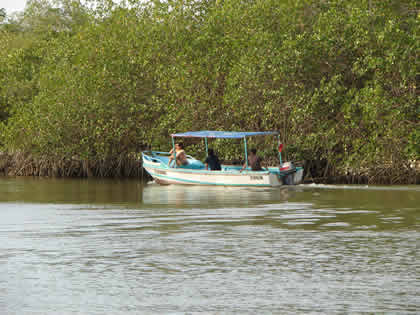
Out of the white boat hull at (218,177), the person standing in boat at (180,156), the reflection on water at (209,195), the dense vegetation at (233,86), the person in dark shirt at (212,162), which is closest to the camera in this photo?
the reflection on water at (209,195)

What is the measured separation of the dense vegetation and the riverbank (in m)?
0.07

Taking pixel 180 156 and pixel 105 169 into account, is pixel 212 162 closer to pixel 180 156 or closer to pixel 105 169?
pixel 180 156

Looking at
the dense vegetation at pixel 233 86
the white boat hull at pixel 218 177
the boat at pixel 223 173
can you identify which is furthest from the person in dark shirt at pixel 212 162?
the dense vegetation at pixel 233 86

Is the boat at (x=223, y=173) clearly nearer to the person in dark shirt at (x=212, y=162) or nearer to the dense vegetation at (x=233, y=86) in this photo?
the person in dark shirt at (x=212, y=162)

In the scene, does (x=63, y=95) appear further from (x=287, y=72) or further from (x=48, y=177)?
(x=287, y=72)

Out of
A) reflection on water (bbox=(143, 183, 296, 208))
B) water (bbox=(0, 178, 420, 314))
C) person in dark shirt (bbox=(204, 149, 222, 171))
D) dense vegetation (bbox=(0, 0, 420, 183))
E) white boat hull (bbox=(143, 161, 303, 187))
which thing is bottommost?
water (bbox=(0, 178, 420, 314))

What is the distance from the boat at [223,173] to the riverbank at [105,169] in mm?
1802

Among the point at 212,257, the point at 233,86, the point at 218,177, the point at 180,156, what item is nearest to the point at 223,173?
the point at 218,177

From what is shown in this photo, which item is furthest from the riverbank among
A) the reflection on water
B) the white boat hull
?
the reflection on water

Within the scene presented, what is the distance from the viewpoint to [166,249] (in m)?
10.2

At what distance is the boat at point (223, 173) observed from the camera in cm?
2222

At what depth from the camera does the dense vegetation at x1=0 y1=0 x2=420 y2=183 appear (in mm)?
22812

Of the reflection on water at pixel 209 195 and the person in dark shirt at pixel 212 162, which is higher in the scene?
the person in dark shirt at pixel 212 162

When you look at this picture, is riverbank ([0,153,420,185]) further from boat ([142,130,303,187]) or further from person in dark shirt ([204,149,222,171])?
person in dark shirt ([204,149,222,171])
